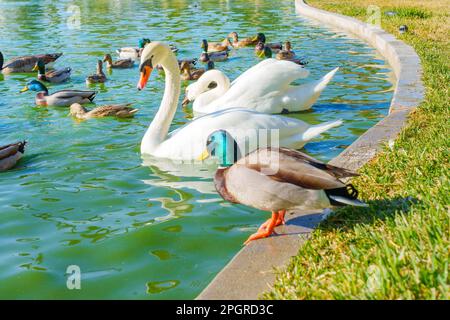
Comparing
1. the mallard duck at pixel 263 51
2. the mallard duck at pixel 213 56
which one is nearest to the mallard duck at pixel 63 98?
the mallard duck at pixel 213 56

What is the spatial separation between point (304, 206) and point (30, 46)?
54.5 feet

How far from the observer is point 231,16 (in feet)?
88.2

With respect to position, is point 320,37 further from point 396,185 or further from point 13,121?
point 396,185

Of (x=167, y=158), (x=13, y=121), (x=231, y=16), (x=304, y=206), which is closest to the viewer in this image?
(x=304, y=206)

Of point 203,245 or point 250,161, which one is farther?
point 203,245

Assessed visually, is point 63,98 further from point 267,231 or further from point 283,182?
point 283,182

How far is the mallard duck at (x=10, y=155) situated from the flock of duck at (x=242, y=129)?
1 centimetres

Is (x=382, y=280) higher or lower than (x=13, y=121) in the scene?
higher

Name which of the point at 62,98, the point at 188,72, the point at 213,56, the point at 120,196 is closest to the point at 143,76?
the point at 120,196

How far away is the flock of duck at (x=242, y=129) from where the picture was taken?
4.97m

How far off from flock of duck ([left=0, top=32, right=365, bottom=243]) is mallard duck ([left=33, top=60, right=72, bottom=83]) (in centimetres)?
2

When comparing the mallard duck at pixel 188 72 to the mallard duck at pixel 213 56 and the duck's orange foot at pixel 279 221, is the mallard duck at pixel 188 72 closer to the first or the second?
the mallard duck at pixel 213 56
